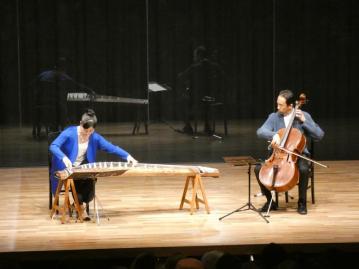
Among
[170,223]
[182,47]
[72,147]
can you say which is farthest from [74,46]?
[170,223]

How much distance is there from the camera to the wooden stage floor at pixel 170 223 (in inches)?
190

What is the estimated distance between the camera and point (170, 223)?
5.59 m

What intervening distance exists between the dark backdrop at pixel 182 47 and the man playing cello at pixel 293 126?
2908 mm

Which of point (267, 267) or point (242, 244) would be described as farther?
point (242, 244)

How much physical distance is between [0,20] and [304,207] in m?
4.45

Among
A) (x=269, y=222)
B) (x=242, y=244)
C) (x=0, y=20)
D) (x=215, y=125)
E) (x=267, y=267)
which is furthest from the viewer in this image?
(x=215, y=125)

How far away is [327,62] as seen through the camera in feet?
28.9

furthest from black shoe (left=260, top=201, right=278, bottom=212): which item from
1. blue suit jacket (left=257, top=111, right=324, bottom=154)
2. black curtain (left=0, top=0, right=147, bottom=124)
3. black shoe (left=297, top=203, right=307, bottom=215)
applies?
black curtain (left=0, top=0, right=147, bottom=124)

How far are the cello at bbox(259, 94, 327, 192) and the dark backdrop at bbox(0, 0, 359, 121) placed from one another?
125 inches

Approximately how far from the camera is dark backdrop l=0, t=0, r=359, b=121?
333 inches

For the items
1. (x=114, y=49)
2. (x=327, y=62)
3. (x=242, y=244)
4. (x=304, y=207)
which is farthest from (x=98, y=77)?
(x=242, y=244)

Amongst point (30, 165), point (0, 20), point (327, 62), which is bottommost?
point (30, 165)

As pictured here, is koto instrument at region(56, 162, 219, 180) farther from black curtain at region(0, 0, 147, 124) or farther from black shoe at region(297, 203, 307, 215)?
black curtain at region(0, 0, 147, 124)

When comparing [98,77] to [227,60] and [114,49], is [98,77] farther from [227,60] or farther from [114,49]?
[227,60]
